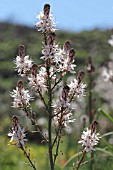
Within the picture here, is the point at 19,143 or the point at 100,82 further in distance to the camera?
the point at 100,82

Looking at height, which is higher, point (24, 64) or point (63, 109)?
point (24, 64)

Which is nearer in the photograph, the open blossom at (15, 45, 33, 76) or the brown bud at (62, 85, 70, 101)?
the brown bud at (62, 85, 70, 101)

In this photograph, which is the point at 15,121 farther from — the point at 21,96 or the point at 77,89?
the point at 77,89

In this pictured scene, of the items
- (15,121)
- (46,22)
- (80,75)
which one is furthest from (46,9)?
(15,121)

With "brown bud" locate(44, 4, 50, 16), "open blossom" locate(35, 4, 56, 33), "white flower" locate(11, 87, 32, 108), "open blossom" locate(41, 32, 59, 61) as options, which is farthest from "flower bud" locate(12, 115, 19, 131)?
"brown bud" locate(44, 4, 50, 16)

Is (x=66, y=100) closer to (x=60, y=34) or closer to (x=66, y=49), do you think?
(x=66, y=49)

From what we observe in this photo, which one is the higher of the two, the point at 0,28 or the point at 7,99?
the point at 0,28

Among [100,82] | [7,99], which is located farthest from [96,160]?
[7,99]

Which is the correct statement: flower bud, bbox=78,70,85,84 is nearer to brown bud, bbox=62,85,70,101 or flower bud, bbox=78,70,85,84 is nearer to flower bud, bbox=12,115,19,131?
brown bud, bbox=62,85,70,101
